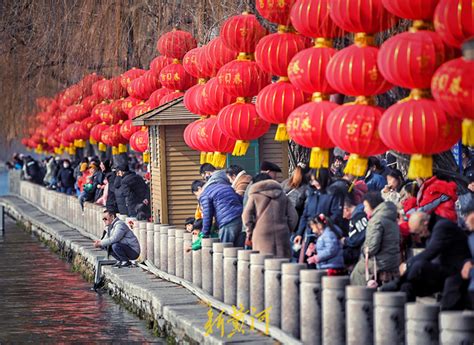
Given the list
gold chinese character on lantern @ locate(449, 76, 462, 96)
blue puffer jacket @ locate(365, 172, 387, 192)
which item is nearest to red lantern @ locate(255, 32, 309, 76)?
blue puffer jacket @ locate(365, 172, 387, 192)

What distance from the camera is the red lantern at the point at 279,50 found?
1658 centimetres

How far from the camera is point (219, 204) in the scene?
18.0 metres

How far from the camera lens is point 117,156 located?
103 ft

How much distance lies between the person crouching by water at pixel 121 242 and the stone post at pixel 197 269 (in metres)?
4.33

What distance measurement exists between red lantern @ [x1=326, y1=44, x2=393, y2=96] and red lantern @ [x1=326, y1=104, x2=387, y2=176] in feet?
0.65

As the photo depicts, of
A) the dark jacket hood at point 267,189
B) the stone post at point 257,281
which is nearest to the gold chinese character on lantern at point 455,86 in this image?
the stone post at point 257,281

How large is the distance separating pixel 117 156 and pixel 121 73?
6.72 ft

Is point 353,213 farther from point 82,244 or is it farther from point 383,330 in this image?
point 82,244

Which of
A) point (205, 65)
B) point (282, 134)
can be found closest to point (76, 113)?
point (205, 65)

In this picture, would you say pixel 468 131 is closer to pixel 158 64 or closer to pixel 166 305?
pixel 166 305

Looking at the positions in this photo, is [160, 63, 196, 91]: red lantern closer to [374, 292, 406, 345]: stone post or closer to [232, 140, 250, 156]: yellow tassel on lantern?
[232, 140, 250, 156]: yellow tassel on lantern

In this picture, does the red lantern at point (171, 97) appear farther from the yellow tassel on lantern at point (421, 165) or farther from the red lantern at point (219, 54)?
the yellow tassel on lantern at point (421, 165)

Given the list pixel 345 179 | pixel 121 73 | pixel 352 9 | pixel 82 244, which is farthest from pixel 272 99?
pixel 121 73

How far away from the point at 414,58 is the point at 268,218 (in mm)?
4331
